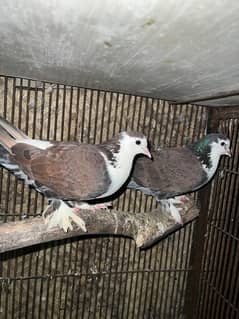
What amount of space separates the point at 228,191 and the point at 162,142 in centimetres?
39

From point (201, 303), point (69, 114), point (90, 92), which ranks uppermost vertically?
point (90, 92)

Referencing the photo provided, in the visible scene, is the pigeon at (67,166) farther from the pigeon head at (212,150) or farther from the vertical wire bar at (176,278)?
the vertical wire bar at (176,278)

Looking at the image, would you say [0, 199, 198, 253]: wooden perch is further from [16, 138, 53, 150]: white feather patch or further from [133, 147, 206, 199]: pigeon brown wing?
[16, 138, 53, 150]: white feather patch

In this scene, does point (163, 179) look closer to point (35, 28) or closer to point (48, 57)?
point (48, 57)

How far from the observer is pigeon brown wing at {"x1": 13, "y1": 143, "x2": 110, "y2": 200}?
→ 1148mm

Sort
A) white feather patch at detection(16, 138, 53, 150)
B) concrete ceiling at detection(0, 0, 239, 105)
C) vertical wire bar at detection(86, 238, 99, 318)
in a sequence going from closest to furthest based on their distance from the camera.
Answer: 1. concrete ceiling at detection(0, 0, 239, 105)
2. white feather patch at detection(16, 138, 53, 150)
3. vertical wire bar at detection(86, 238, 99, 318)

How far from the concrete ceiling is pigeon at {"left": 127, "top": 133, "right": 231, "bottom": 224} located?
1.13ft

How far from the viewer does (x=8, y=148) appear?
3.99ft

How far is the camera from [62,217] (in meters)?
1.19

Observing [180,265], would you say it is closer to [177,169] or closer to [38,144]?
[177,169]

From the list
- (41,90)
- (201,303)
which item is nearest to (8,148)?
(41,90)

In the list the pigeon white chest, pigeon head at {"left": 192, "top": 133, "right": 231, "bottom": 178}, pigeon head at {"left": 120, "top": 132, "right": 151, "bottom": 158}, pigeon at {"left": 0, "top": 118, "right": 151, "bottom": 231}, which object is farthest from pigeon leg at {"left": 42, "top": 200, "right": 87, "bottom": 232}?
pigeon head at {"left": 192, "top": 133, "right": 231, "bottom": 178}

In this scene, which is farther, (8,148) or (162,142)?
(162,142)

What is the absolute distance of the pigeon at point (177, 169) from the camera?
1.46 meters
